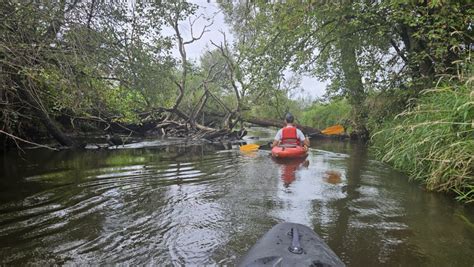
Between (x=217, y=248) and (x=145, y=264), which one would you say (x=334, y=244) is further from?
(x=145, y=264)

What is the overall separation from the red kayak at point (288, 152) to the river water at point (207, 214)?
48.9 inches

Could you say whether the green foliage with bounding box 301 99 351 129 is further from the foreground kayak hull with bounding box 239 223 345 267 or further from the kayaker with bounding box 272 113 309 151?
the foreground kayak hull with bounding box 239 223 345 267

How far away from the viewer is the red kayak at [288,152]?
912 centimetres

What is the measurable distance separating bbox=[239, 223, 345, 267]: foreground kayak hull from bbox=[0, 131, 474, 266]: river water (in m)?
1.03

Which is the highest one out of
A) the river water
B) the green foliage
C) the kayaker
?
the green foliage

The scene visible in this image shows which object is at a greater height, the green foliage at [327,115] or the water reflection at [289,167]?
the green foliage at [327,115]

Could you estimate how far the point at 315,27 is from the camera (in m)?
10.6

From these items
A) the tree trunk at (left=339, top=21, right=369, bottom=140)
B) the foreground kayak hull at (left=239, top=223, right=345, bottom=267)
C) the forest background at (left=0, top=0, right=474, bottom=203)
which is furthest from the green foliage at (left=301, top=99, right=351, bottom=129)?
the foreground kayak hull at (left=239, top=223, right=345, bottom=267)

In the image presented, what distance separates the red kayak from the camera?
912 cm

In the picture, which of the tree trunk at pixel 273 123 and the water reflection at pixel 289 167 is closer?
the water reflection at pixel 289 167

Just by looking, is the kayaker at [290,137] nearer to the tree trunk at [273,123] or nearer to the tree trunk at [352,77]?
the tree trunk at [352,77]

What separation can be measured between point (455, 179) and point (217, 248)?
3.81 meters

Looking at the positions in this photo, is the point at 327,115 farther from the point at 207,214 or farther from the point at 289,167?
the point at 207,214

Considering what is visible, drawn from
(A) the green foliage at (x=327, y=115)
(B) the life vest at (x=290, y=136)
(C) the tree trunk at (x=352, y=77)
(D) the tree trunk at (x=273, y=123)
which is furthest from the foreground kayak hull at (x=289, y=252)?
(A) the green foliage at (x=327, y=115)
